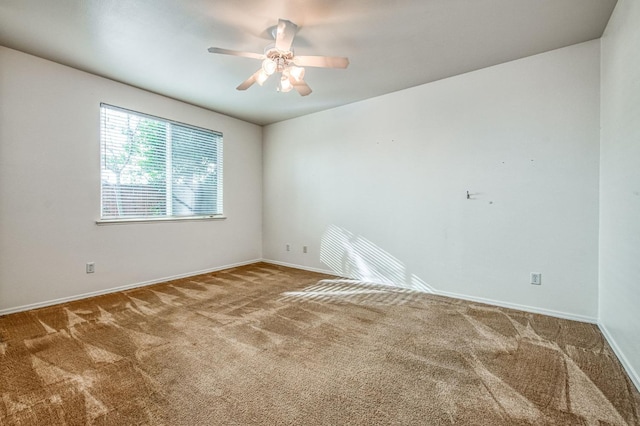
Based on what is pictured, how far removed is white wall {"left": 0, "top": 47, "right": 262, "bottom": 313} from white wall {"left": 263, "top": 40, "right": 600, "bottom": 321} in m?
2.47

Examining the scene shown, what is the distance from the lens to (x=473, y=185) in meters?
3.22

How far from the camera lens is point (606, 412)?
1.49 m

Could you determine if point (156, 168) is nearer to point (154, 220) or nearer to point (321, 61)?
point (154, 220)

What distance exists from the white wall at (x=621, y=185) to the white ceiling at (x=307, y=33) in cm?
37

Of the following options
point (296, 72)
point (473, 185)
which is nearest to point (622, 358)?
point (473, 185)

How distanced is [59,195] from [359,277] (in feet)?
12.5

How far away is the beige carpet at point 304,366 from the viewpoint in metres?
1.48

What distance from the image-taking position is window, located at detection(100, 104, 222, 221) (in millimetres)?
3504

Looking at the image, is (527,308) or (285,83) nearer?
(285,83)

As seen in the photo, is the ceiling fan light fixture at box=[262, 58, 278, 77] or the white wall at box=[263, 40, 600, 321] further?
the white wall at box=[263, 40, 600, 321]

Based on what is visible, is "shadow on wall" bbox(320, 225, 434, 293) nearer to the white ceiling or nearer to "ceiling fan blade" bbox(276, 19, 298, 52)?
the white ceiling

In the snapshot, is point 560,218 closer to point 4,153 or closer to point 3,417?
point 3,417

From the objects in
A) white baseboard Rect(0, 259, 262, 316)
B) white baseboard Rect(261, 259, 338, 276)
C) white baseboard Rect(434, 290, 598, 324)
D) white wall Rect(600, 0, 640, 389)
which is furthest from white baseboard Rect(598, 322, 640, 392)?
white baseboard Rect(0, 259, 262, 316)

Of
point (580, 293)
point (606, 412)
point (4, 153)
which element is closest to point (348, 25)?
point (606, 412)
